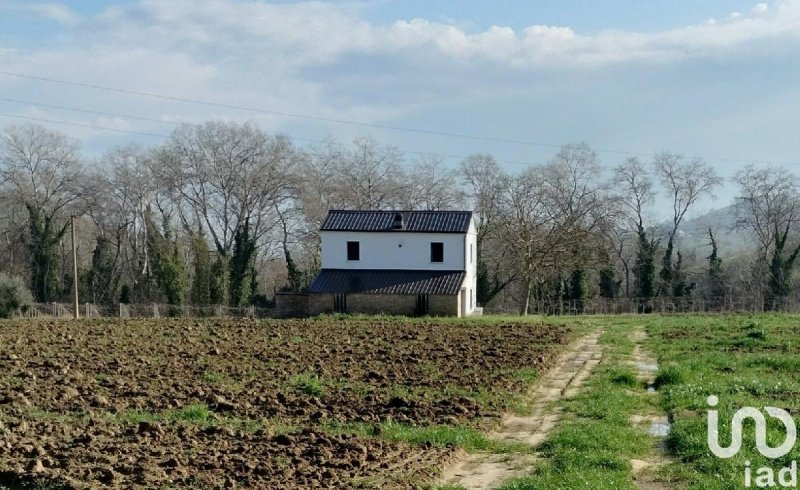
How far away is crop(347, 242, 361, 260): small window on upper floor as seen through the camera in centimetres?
4144

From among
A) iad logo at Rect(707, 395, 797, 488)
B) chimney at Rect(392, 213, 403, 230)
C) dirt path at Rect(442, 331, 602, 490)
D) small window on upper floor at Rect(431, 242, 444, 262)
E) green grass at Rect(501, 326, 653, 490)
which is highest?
chimney at Rect(392, 213, 403, 230)

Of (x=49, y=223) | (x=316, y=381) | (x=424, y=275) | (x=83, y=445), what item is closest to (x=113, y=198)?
(x=49, y=223)

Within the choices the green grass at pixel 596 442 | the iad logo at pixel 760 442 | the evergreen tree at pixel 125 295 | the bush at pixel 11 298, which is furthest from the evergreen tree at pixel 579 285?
the iad logo at pixel 760 442

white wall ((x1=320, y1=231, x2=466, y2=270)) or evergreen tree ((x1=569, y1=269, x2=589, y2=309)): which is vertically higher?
white wall ((x1=320, y1=231, x2=466, y2=270))

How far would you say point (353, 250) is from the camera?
41.5m

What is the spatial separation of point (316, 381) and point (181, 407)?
10.9 feet

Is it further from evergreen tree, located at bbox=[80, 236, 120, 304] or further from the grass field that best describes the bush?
the grass field

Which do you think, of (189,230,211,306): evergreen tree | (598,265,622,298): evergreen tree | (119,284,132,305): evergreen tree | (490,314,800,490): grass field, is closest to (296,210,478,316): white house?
(189,230,211,306): evergreen tree

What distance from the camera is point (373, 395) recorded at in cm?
1378

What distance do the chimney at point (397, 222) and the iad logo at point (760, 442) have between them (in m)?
29.7

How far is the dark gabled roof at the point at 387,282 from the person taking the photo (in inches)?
1523

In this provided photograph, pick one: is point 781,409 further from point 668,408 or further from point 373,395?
point 373,395

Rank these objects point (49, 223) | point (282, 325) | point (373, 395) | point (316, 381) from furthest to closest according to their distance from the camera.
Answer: point (49, 223) < point (282, 325) < point (316, 381) < point (373, 395)

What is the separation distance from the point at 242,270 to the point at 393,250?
1876 cm
